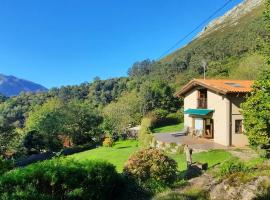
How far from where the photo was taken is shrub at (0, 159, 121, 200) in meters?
10.2

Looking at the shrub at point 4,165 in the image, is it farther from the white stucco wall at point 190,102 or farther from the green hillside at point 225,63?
the green hillside at point 225,63

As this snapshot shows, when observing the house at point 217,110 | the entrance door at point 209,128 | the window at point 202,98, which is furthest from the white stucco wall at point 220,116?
the entrance door at point 209,128

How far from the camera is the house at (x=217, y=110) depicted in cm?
3375

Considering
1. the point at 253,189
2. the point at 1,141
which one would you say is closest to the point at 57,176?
the point at 253,189

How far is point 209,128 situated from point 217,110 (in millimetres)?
3868

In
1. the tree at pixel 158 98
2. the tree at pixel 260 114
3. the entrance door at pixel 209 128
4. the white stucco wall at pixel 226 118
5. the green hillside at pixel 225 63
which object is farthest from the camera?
the tree at pixel 158 98

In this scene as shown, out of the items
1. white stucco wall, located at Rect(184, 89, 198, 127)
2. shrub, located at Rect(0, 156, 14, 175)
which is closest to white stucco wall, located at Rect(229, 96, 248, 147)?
white stucco wall, located at Rect(184, 89, 198, 127)

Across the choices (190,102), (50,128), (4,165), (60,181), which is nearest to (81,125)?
(50,128)

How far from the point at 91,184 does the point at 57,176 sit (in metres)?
1.62

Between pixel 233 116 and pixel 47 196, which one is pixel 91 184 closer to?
pixel 47 196

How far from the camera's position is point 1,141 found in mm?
48219

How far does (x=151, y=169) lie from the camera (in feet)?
53.4

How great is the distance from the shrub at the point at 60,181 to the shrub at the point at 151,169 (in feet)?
6.55

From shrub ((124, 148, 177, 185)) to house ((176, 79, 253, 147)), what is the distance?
18117mm
